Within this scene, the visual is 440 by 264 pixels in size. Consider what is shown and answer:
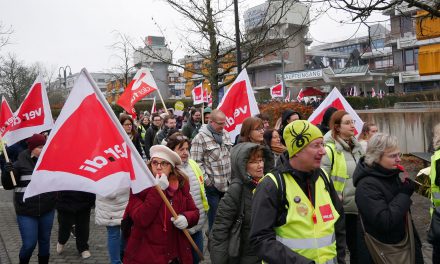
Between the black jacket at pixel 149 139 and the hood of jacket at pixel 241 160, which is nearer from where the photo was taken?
the hood of jacket at pixel 241 160

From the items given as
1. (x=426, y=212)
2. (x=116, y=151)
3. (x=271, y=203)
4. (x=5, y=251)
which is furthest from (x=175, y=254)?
(x=426, y=212)

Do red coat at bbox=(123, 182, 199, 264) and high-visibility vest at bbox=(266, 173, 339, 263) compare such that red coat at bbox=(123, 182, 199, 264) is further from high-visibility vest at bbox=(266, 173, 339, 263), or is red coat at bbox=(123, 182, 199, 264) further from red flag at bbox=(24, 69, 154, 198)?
high-visibility vest at bbox=(266, 173, 339, 263)

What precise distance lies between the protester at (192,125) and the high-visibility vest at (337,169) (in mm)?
5082

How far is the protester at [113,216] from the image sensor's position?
190 inches

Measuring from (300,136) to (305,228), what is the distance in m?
0.57

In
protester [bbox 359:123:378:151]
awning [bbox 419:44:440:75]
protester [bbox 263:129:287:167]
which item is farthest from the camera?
awning [bbox 419:44:440:75]

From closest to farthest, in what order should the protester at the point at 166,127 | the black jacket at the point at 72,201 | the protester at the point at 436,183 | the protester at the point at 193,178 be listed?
the protester at the point at 436,183
the protester at the point at 193,178
the black jacket at the point at 72,201
the protester at the point at 166,127

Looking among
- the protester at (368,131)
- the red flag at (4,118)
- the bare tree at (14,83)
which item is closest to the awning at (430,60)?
the protester at (368,131)

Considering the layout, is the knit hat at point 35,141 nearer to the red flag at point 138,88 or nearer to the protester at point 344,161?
the protester at point 344,161

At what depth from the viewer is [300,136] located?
2.73 meters

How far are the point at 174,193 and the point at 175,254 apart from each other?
51 cm

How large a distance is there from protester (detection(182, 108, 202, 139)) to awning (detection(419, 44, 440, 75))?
28.0ft

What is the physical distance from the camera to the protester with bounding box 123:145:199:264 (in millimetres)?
3492

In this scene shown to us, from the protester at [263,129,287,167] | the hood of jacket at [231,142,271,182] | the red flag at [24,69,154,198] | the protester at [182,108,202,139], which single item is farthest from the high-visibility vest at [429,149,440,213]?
the protester at [182,108,202,139]
